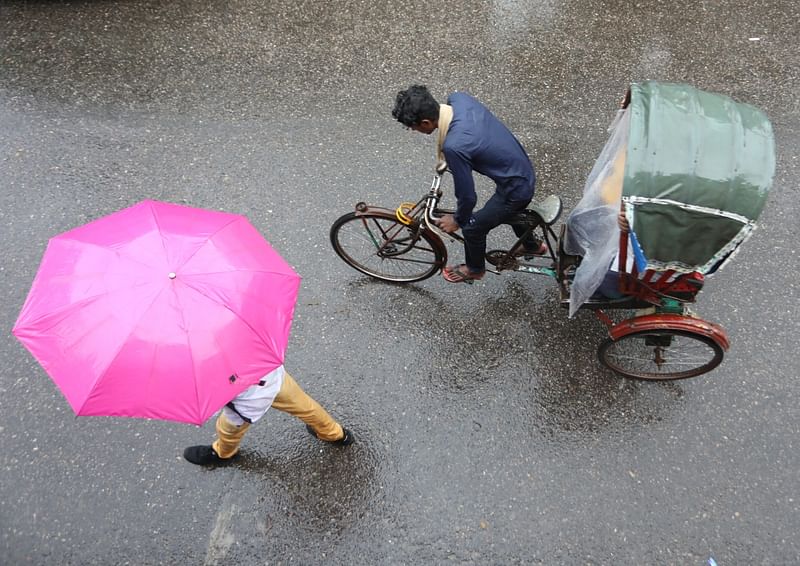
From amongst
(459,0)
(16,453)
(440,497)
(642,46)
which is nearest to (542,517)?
(440,497)

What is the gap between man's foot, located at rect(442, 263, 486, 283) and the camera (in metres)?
4.11

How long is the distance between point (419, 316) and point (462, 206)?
1.05m

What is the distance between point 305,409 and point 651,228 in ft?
6.74

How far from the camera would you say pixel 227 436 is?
3189mm

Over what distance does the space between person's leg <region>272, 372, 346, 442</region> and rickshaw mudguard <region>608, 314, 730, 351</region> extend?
1874 mm

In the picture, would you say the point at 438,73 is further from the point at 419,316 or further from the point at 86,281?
the point at 86,281

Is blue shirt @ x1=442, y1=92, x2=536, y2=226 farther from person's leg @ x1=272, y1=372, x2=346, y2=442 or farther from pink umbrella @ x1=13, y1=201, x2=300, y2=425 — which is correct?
person's leg @ x1=272, y1=372, x2=346, y2=442

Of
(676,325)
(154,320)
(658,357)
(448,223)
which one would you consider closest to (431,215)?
(448,223)

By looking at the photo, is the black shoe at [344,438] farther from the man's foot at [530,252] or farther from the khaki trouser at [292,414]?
the man's foot at [530,252]

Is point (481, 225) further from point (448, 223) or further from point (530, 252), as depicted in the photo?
point (530, 252)

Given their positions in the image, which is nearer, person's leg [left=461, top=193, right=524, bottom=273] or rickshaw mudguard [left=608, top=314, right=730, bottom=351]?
rickshaw mudguard [left=608, top=314, right=730, bottom=351]

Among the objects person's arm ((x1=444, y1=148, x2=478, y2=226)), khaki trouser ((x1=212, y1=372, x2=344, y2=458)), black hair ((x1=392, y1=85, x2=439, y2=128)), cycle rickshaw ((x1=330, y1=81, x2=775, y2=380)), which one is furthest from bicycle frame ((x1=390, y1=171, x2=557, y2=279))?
khaki trouser ((x1=212, y1=372, x2=344, y2=458))

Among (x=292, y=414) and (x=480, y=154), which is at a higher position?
(x=480, y=154)

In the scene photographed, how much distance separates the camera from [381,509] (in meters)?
3.44
